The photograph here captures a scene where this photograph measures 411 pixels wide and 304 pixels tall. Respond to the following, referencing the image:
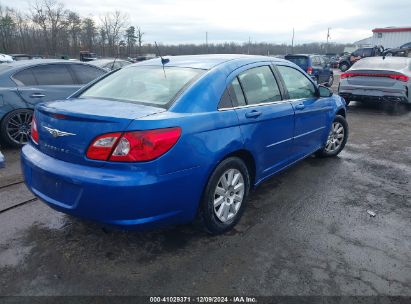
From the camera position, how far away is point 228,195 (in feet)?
10.5

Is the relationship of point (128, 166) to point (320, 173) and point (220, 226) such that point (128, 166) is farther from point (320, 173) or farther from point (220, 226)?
point (320, 173)

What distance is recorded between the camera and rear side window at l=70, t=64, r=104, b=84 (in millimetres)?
6625

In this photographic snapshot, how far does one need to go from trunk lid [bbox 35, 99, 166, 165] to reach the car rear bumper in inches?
4.1

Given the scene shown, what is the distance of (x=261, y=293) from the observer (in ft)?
8.04

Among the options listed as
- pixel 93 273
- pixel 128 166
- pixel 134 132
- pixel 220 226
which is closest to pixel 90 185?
pixel 128 166

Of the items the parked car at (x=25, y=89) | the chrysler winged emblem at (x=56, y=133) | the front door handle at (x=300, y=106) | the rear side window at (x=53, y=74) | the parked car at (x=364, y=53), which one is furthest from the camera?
the parked car at (x=364, y=53)

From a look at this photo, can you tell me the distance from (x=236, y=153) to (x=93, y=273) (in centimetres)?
157

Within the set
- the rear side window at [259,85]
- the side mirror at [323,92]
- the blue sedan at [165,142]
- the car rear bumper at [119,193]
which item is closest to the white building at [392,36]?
the side mirror at [323,92]

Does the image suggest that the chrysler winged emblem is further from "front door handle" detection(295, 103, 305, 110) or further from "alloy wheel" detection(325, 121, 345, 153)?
"alloy wheel" detection(325, 121, 345, 153)

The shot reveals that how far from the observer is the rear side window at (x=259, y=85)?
134 inches

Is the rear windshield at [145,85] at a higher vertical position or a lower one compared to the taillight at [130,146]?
higher

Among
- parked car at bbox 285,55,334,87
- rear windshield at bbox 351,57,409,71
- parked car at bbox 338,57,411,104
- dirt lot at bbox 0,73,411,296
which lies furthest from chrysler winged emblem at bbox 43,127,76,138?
parked car at bbox 285,55,334,87

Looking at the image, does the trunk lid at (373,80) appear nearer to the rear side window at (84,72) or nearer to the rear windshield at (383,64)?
the rear windshield at (383,64)

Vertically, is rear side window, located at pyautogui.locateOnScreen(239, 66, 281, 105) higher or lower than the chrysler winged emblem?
higher
